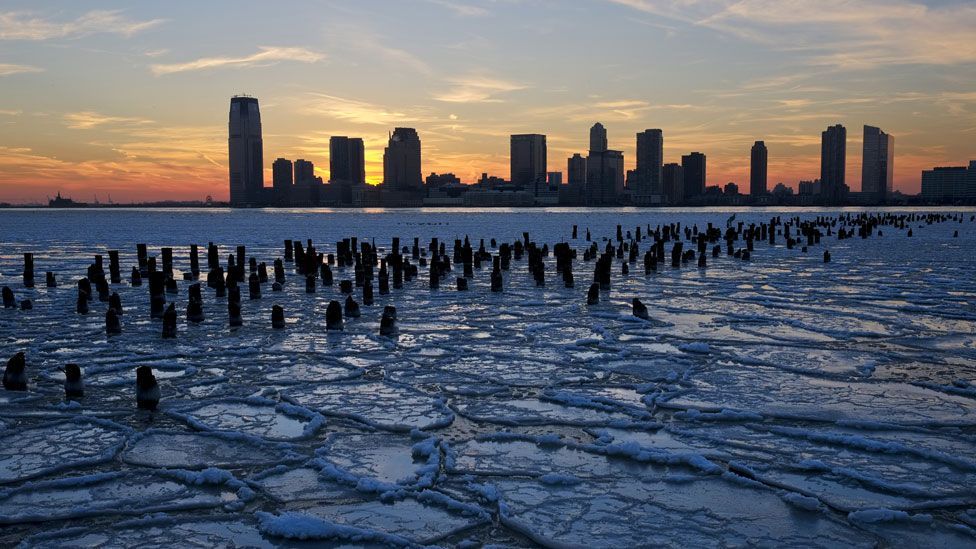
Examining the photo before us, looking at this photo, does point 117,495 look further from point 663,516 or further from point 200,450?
point 663,516

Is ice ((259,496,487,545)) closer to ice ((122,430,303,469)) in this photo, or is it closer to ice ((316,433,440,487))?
ice ((316,433,440,487))

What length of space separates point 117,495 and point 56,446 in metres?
1.78

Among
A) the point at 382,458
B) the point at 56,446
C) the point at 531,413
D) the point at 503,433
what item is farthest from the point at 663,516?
the point at 56,446

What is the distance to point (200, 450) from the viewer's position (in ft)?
25.3

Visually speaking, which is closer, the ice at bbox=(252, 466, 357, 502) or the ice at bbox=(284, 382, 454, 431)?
the ice at bbox=(252, 466, 357, 502)

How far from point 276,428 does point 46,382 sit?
14.0 feet

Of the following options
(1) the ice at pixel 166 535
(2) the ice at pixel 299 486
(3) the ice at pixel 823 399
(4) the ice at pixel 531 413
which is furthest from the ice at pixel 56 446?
(3) the ice at pixel 823 399

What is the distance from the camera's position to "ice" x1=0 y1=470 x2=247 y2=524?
619 centimetres

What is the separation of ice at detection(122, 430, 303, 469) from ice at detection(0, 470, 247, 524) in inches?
13.6

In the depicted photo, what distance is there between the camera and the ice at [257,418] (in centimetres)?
835

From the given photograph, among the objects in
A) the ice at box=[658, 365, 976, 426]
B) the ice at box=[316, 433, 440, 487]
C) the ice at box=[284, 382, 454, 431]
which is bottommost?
the ice at box=[316, 433, 440, 487]

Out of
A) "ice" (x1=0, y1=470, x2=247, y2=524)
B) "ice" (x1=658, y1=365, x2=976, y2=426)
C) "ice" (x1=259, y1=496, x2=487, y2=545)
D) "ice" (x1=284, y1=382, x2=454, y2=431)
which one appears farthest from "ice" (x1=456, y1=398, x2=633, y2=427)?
"ice" (x1=0, y1=470, x2=247, y2=524)

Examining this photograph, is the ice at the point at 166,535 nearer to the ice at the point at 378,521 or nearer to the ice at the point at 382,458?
the ice at the point at 378,521

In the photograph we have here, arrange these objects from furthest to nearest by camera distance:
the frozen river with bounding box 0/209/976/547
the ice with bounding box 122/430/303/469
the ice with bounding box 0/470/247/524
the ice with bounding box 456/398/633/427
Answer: the ice with bounding box 456/398/633/427 → the ice with bounding box 122/430/303/469 → the ice with bounding box 0/470/247/524 → the frozen river with bounding box 0/209/976/547
